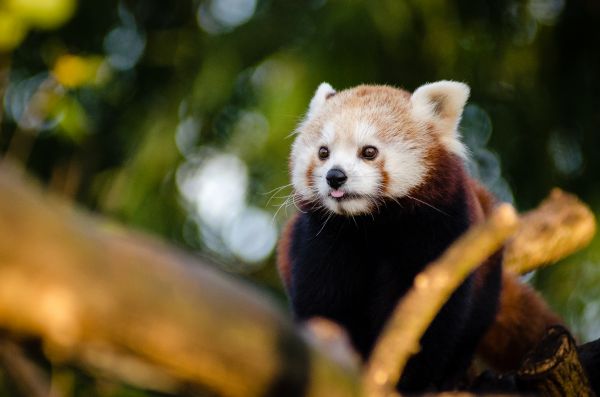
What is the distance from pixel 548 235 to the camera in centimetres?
393

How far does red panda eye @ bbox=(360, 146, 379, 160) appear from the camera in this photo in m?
3.21

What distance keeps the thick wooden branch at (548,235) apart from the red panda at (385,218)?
1.77 feet

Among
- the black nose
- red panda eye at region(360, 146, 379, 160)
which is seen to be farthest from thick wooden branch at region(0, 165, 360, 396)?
red panda eye at region(360, 146, 379, 160)

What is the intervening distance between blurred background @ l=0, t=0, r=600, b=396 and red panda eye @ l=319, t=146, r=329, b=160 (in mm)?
2234

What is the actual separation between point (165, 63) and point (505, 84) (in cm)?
275

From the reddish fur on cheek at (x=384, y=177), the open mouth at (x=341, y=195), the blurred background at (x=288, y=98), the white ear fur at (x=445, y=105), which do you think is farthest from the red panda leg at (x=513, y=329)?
the blurred background at (x=288, y=98)

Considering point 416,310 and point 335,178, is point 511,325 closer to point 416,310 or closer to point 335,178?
point 335,178

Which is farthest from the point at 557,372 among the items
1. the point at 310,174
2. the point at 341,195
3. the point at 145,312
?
the point at 145,312

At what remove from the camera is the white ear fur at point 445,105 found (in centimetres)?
333

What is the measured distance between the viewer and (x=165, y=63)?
6.79 m

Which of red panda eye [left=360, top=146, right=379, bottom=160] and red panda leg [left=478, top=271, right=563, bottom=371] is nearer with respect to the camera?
red panda eye [left=360, top=146, right=379, bottom=160]

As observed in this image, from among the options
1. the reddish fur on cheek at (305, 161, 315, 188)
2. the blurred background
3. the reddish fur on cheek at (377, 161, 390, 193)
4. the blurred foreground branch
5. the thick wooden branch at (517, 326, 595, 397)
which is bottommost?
the blurred background

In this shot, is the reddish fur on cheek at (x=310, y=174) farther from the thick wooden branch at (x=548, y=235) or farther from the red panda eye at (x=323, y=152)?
the thick wooden branch at (x=548, y=235)

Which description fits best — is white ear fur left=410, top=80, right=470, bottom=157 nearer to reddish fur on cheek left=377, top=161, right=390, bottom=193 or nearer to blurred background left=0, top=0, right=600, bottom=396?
reddish fur on cheek left=377, top=161, right=390, bottom=193
